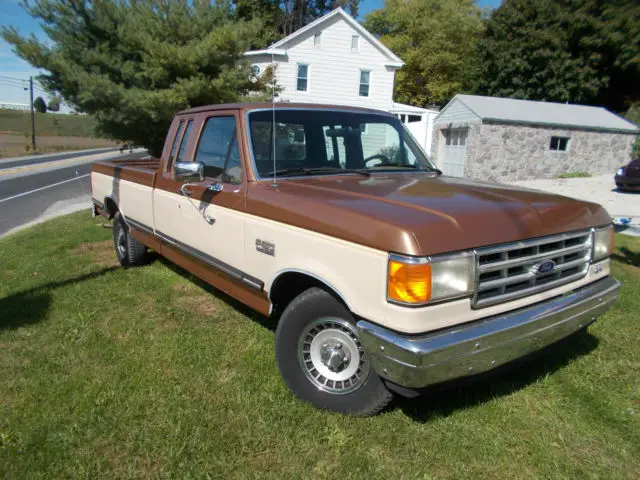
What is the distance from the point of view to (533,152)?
1908 cm

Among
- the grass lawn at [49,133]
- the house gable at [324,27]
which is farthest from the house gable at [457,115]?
the grass lawn at [49,133]

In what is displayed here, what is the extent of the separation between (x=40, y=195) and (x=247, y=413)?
51.3 feet

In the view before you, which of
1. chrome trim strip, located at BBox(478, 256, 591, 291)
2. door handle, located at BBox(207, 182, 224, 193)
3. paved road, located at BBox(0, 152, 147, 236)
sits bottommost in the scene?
paved road, located at BBox(0, 152, 147, 236)

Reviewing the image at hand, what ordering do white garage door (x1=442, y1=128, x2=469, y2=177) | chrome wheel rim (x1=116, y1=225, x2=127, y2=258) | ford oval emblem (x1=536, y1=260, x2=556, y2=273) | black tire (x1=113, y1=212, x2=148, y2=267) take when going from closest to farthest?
ford oval emblem (x1=536, y1=260, x2=556, y2=273) → black tire (x1=113, y1=212, x2=148, y2=267) → chrome wheel rim (x1=116, y1=225, x2=127, y2=258) → white garage door (x1=442, y1=128, x2=469, y2=177)

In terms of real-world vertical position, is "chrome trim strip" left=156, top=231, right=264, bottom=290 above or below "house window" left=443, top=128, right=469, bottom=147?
below

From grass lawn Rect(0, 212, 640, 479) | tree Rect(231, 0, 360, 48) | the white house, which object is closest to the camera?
grass lawn Rect(0, 212, 640, 479)

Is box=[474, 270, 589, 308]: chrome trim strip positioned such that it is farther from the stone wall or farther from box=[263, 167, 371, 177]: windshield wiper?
the stone wall

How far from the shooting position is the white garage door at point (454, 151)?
1895 centimetres

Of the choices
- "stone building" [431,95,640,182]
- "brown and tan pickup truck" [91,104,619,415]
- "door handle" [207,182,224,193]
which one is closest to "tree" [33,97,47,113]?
"stone building" [431,95,640,182]

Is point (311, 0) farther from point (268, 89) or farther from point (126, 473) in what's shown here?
point (126, 473)

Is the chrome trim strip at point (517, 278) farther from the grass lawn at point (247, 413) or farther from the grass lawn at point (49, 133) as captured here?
the grass lawn at point (49, 133)

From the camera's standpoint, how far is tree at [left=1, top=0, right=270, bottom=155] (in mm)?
12438

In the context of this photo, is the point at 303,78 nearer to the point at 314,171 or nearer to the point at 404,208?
the point at 314,171

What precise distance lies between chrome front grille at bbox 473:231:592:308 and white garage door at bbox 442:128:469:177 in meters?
16.3
